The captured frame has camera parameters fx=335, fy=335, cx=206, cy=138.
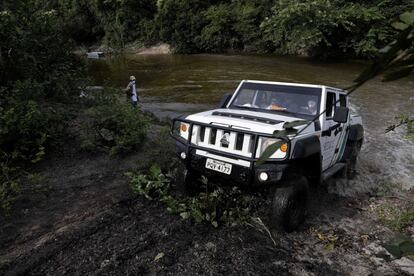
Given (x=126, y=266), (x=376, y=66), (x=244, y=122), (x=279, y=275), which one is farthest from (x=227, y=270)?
(x=376, y=66)

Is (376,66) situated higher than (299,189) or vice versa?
(376,66)

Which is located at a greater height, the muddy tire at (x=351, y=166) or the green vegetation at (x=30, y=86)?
the green vegetation at (x=30, y=86)

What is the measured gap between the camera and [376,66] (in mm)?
721

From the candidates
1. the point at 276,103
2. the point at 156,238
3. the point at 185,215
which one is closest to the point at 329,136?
the point at 276,103

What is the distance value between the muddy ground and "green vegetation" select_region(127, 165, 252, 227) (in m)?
0.13

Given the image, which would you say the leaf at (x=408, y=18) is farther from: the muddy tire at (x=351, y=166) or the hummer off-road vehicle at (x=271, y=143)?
the muddy tire at (x=351, y=166)

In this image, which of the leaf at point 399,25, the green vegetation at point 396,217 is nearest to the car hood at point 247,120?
the green vegetation at point 396,217

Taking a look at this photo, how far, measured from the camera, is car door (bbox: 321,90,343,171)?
492 centimetres

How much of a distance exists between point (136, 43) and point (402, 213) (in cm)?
4595

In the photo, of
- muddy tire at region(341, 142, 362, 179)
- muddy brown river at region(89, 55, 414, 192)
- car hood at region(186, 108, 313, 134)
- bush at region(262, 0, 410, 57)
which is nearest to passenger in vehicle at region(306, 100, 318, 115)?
car hood at region(186, 108, 313, 134)

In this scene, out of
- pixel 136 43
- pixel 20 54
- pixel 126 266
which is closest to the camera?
pixel 126 266

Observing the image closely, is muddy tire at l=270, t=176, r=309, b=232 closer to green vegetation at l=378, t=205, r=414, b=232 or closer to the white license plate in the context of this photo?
the white license plate

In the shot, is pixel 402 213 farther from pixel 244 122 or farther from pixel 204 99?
pixel 204 99

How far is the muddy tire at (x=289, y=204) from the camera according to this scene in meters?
4.07
